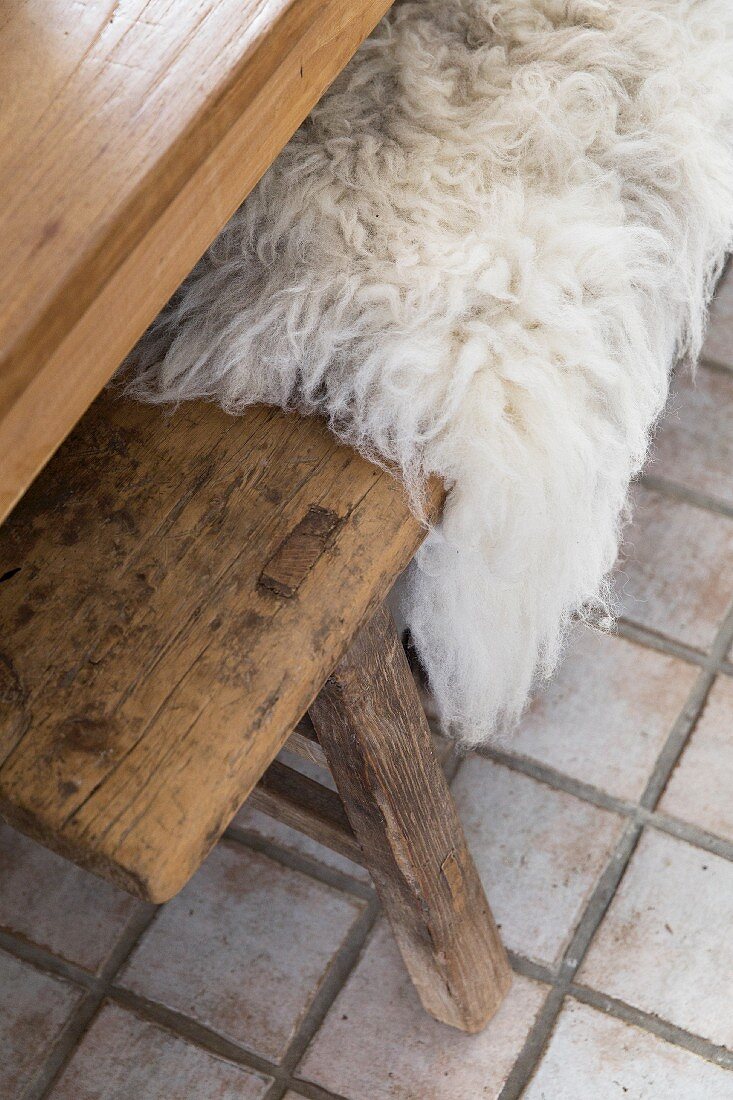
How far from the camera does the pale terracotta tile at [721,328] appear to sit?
1.72 m

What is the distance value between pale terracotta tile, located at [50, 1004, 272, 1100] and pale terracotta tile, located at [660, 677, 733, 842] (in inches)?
23.0

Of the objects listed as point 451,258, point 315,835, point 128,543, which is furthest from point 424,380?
point 315,835

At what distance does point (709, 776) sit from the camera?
134 centimetres

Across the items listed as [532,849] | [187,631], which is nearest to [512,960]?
[532,849]

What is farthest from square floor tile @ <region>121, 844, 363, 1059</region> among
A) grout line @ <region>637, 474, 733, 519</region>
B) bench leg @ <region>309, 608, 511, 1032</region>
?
grout line @ <region>637, 474, 733, 519</region>

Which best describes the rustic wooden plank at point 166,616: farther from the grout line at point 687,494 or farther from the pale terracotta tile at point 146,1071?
the grout line at point 687,494

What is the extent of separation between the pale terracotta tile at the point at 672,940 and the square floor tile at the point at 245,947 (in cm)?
30

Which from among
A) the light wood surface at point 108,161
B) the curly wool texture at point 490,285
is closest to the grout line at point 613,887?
the curly wool texture at point 490,285

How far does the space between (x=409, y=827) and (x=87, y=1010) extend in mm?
503

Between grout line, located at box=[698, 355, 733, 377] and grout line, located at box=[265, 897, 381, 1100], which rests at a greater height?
grout line, located at box=[698, 355, 733, 377]

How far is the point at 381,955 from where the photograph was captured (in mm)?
1240

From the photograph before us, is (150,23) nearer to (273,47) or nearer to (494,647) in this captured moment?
(273,47)

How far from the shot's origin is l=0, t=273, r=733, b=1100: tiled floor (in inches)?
45.5

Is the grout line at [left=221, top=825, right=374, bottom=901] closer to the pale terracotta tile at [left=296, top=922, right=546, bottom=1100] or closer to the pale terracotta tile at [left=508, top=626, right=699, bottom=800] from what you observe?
the pale terracotta tile at [left=296, top=922, right=546, bottom=1100]
